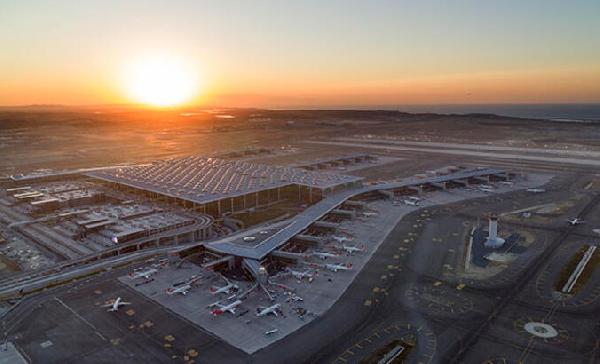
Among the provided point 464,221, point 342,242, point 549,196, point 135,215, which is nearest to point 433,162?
point 549,196

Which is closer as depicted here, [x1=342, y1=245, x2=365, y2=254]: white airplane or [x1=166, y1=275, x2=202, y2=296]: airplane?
[x1=166, y1=275, x2=202, y2=296]: airplane

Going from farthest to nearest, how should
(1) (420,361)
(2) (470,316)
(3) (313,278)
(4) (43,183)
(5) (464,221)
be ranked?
Result: (4) (43,183) < (5) (464,221) < (3) (313,278) < (2) (470,316) < (1) (420,361)

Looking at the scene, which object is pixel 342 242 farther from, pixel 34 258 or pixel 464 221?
pixel 34 258

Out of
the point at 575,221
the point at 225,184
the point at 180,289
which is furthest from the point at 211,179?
the point at 575,221

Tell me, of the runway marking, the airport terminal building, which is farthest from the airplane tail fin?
the airport terminal building

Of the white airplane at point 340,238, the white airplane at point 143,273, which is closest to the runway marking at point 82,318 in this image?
the white airplane at point 143,273

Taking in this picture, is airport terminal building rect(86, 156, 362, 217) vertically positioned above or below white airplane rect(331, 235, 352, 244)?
above

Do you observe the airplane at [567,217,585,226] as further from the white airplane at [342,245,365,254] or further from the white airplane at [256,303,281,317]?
the white airplane at [256,303,281,317]
